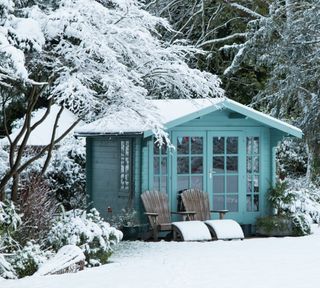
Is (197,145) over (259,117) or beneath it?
beneath

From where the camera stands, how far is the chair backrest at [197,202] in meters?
16.8

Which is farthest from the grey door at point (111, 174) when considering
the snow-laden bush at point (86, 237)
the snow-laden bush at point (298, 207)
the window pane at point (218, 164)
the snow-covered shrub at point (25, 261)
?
the snow-covered shrub at point (25, 261)

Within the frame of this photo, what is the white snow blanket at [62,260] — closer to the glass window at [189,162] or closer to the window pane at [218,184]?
the glass window at [189,162]

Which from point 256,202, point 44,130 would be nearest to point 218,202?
point 256,202

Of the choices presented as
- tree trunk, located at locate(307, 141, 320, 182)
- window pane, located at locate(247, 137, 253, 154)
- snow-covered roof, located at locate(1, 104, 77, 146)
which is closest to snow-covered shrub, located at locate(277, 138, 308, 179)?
tree trunk, located at locate(307, 141, 320, 182)

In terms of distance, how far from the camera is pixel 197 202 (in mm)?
16922

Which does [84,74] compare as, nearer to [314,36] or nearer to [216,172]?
[216,172]

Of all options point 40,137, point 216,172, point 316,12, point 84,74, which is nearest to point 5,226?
point 84,74

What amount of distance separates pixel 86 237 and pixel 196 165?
15.2ft

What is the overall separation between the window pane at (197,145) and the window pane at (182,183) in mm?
550

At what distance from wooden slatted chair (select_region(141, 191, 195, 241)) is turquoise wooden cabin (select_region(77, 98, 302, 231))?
0.97 ft

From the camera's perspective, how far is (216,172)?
57.6ft

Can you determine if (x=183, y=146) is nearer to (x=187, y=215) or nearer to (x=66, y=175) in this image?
(x=187, y=215)

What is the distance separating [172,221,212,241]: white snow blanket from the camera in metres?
15.9
